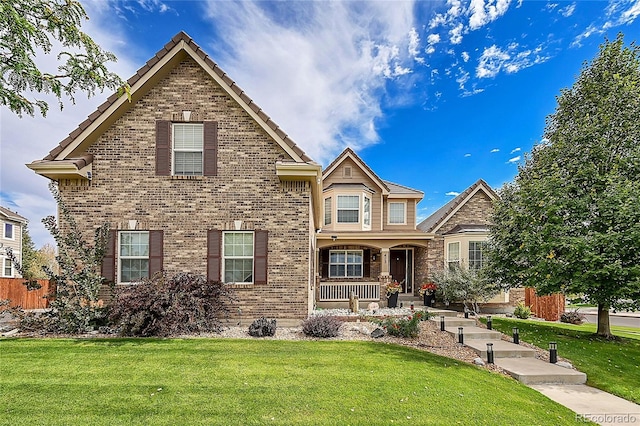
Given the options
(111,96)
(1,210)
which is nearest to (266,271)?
(111,96)

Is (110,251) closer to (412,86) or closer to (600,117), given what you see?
(600,117)

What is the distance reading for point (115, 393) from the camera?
507 cm

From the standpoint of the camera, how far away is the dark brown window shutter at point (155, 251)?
9750mm

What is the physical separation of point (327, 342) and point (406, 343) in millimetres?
2074

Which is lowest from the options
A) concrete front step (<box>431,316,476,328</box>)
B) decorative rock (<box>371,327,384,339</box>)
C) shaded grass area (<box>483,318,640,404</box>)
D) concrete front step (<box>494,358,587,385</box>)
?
shaded grass area (<box>483,318,640,404</box>)

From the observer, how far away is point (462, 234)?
52.3ft

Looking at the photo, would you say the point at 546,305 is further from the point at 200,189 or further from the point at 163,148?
the point at 163,148

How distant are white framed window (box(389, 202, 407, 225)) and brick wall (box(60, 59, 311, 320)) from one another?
9340mm

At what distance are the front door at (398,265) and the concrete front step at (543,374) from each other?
1093 centimetres

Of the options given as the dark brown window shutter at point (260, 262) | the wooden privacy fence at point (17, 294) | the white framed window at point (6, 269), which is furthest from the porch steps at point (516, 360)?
the white framed window at point (6, 269)

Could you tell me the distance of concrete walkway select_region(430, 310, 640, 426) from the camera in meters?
5.35

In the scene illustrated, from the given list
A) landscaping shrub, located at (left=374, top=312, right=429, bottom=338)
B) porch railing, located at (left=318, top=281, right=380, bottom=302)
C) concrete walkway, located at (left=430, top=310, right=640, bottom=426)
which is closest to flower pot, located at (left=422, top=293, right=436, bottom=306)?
porch railing, located at (left=318, top=281, right=380, bottom=302)

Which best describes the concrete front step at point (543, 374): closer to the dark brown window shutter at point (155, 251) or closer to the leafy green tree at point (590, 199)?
the leafy green tree at point (590, 199)

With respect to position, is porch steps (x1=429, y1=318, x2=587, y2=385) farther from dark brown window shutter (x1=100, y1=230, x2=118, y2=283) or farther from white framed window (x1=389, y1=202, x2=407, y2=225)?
dark brown window shutter (x1=100, y1=230, x2=118, y2=283)
